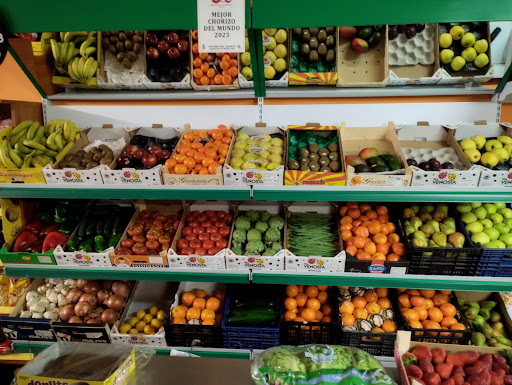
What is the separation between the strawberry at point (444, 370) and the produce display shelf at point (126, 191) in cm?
139

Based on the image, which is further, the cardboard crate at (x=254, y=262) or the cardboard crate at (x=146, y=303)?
the cardboard crate at (x=146, y=303)

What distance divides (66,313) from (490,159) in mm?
3102

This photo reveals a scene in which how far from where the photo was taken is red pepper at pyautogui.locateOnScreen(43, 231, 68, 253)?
262 centimetres

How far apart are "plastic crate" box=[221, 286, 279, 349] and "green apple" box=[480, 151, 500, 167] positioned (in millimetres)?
1683

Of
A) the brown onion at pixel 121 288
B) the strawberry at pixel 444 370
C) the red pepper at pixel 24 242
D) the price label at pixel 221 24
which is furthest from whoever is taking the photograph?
the brown onion at pixel 121 288

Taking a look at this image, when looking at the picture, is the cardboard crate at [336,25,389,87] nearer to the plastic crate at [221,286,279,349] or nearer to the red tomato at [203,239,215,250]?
the red tomato at [203,239,215,250]

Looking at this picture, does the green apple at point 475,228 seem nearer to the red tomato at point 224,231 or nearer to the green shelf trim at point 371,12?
the green shelf trim at point 371,12

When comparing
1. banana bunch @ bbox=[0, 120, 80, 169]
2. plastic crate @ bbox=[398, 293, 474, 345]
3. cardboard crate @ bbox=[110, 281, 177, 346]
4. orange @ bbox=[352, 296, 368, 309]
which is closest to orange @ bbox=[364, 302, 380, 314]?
orange @ bbox=[352, 296, 368, 309]

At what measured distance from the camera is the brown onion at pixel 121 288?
9.42ft

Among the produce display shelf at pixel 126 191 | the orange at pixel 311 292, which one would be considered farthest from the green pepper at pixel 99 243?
the orange at pixel 311 292

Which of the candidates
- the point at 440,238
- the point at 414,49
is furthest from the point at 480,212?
the point at 414,49

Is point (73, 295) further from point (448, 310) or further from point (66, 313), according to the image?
point (448, 310)

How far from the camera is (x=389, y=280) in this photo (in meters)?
2.33

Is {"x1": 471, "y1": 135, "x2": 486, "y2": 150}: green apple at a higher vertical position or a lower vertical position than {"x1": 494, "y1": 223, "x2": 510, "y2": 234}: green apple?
higher
